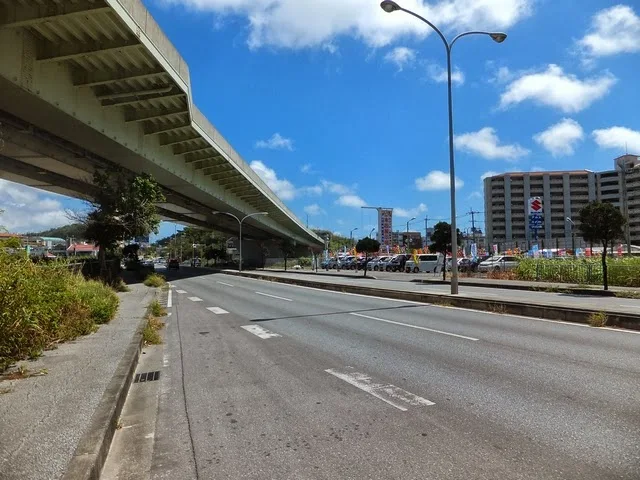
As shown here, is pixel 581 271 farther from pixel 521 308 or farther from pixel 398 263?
pixel 398 263

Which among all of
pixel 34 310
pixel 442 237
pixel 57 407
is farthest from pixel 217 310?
pixel 442 237

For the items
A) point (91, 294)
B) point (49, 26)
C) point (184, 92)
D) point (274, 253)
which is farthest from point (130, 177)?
point (274, 253)

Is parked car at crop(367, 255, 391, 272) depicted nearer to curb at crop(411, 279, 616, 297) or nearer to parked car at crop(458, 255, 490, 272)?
parked car at crop(458, 255, 490, 272)

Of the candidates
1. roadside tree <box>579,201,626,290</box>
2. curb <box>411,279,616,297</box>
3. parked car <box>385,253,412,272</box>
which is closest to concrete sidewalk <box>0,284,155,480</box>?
curb <box>411,279,616,297</box>

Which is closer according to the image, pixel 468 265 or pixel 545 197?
pixel 468 265

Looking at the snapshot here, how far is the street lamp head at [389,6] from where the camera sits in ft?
55.1

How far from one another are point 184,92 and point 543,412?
18.5 metres

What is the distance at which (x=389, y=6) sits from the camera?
1705 cm

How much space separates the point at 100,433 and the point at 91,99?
16809 mm

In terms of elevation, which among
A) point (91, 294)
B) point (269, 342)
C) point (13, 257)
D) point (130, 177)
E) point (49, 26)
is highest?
point (49, 26)

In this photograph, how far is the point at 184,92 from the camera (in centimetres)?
2005

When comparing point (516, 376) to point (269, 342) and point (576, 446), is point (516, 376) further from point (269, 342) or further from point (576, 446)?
point (269, 342)

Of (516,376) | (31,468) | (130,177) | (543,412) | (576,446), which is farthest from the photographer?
(130,177)

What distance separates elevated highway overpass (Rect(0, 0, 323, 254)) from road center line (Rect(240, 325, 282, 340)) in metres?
6.80
